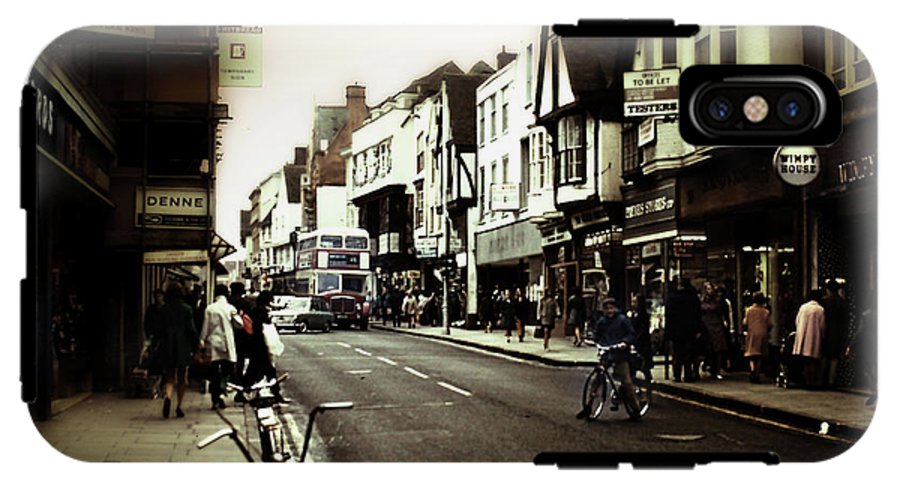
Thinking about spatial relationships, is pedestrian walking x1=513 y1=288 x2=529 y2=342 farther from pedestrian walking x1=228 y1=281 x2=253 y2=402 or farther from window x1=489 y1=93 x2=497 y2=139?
pedestrian walking x1=228 y1=281 x2=253 y2=402

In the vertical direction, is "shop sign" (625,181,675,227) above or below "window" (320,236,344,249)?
above

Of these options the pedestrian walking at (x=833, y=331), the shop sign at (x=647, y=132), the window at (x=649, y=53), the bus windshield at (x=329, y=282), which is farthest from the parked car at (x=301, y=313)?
the pedestrian walking at (x=833, y=331)

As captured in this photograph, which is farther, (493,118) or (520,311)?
(493,118)

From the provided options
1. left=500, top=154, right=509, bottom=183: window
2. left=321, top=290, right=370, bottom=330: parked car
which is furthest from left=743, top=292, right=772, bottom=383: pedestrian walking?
left=321, top=290, right=370, bottom=330: parked car

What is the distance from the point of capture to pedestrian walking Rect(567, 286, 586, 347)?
8.95 m

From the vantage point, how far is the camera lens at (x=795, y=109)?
8.36 metres

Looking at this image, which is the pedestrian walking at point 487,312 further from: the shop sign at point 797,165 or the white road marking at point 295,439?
the shop sign at point 797,165

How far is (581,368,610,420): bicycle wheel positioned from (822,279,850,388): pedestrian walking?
1.37 meters

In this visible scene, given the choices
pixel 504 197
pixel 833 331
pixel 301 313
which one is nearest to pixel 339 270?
pixel 301 313

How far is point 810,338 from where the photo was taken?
873cm

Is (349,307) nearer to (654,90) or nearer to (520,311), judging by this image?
(520,311)

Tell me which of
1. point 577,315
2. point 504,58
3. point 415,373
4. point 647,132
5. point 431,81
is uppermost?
point 504,58

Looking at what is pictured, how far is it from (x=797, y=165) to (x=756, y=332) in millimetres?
1121

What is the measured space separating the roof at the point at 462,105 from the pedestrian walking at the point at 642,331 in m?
1.75
